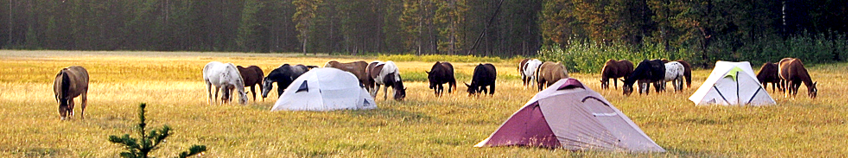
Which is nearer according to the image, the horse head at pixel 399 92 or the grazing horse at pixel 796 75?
the horse head at pixel 399 92

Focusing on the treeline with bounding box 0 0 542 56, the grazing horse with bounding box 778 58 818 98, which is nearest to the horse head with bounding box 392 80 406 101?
the grazing horse with bounding box 778 58 818 98

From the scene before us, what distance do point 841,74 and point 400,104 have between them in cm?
2083

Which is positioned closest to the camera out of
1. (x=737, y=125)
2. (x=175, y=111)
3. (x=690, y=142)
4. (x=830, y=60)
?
(x=690, y=142)

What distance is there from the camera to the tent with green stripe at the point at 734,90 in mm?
19062

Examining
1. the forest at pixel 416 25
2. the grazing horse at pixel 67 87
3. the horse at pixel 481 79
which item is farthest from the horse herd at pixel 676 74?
the forest at pixel 416 25

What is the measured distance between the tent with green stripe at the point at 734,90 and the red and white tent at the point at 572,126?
316 inches

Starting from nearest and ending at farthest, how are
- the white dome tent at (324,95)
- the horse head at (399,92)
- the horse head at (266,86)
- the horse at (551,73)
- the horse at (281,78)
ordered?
the white dome tent at (324,95) < the horse head at (266,86) < the horse at (281,78) < the horse head at (399,92) < the horse at (551,73)

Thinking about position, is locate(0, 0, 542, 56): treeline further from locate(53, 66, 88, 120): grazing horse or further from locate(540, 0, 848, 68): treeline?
locate(53, 66, 88, 120): grazing horse

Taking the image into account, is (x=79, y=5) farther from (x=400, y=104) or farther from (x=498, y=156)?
(x=498, y=156)

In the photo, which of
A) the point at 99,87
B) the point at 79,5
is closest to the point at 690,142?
the point at 99,87

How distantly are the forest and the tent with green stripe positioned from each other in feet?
74.8

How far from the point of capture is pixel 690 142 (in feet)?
41.8

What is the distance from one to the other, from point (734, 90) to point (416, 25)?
69.9 meters

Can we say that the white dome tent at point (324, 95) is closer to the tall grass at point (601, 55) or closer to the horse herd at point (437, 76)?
the horse herd at point (437, 76)
